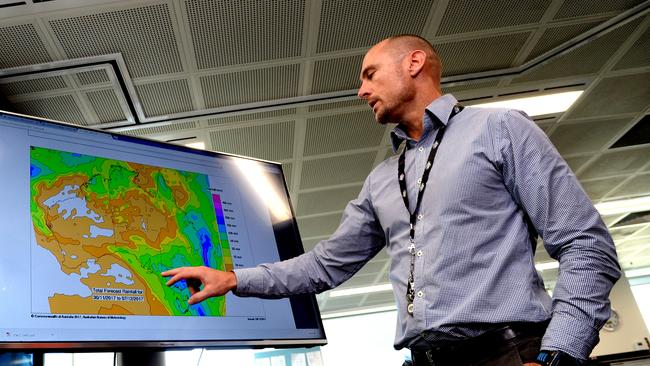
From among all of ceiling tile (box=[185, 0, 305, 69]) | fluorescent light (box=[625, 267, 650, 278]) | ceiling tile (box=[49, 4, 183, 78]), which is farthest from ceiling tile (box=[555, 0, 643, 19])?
fluorescent light (box=[625, 267, 650, 278])

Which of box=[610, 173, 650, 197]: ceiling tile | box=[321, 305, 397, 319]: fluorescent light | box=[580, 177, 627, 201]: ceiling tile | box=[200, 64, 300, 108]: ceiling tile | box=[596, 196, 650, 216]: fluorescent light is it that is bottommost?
box=[321, 305, 397, 319]: fluorescent light

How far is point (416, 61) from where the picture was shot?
5.71ft

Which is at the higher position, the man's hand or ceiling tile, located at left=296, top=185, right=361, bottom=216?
ceiling tile, located at left=296, top=185, right=361, bottom=216

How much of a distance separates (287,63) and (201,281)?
104 inches

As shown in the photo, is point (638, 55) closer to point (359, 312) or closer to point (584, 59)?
point (584, 59)

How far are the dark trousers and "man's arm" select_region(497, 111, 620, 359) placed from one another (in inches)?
2.6

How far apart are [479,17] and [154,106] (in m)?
2.55

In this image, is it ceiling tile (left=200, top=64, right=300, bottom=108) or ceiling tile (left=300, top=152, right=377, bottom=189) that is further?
ceiling tile (left=300, top=152, right=377, bottom=189)

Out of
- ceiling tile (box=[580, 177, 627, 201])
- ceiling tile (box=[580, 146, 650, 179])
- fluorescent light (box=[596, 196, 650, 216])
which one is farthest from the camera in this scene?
fluorescent light (box=[596, 196, 650, 216])

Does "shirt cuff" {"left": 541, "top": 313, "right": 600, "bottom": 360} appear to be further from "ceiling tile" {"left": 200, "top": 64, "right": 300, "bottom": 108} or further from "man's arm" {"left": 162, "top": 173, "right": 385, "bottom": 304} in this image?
"ceiling tile" {"left": 200, "top": 64, "right": 300, "bottom": 108}

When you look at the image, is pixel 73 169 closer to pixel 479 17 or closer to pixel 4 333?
pixel 4 333

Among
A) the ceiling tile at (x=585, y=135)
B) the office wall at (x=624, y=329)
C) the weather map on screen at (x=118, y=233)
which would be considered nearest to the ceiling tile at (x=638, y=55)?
the ceiling tile at (x=585, y=135)

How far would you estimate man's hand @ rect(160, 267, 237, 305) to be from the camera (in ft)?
4.35

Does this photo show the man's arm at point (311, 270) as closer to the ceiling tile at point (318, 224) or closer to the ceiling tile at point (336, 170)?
the ceiling tile at point (336, 170)
